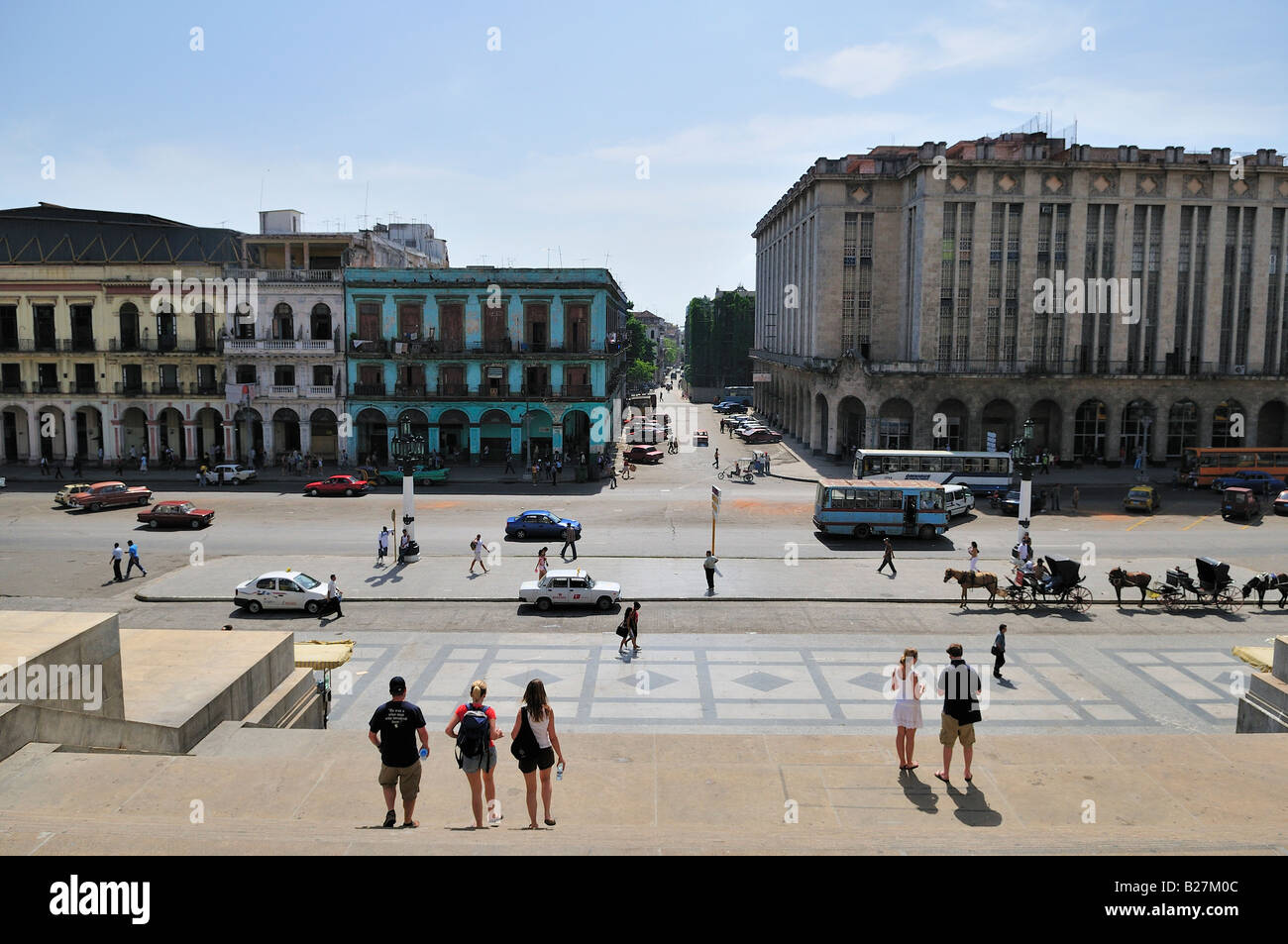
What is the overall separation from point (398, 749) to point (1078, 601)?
24727mm

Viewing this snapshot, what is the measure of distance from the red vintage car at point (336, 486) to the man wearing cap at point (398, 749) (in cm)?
4319

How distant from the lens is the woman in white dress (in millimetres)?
13969

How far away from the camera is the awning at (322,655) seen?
2017cm

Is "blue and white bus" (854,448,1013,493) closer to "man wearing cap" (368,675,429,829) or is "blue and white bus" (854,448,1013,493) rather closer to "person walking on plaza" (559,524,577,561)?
"person walking on plaza" (559,524,577,561)

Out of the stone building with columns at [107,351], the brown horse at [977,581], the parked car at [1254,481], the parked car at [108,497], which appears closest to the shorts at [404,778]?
the brown horse at [977,581]

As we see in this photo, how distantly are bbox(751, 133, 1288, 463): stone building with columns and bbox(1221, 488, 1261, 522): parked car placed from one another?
18.2 metres

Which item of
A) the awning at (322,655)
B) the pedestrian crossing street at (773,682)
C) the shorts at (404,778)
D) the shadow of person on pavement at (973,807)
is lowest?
the pedestrian crossing street at (773,682)

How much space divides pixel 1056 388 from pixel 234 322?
182 ft

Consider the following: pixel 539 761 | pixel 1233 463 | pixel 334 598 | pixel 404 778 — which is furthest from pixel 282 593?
pixel 1233 463

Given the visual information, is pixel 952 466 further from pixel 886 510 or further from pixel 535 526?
pixel 535 526

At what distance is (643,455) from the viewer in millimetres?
68438

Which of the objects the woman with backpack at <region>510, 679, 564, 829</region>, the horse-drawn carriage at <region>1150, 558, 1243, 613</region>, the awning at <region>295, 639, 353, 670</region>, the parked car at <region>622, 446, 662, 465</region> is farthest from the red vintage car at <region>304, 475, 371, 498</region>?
the woman with backpack at <region>510, 679, 564, 829</region>

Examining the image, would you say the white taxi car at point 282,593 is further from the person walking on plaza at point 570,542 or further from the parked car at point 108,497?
the parked car at point 108,497

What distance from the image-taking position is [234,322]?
62625mm
